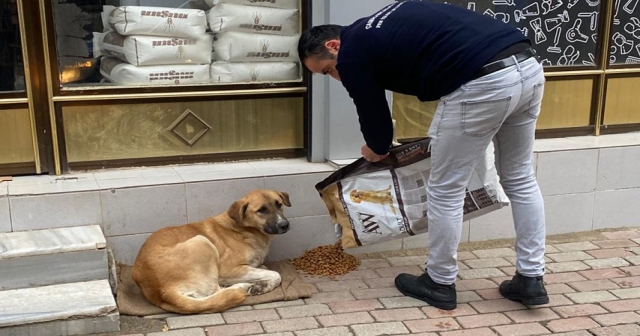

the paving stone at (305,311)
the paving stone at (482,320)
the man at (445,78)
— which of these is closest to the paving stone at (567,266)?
the man at (445,78)

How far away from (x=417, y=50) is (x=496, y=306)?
1.67 meters

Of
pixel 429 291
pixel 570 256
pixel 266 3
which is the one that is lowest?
pixel 570 256

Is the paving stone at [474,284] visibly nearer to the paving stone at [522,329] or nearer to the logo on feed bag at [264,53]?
the paving stone at [522,329]

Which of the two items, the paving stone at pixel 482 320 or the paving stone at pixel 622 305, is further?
the paving stone at pixel 622 305

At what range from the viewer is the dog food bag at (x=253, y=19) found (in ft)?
16.4

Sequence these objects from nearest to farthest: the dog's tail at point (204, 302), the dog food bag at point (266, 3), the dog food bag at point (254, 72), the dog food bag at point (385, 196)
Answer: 1. the dog's tail at point (204, 302)
2. the dog food bag at point (385, 196)
3. the dog food bag at point (266, 3)
4. the dog food bag at point (254, 72)

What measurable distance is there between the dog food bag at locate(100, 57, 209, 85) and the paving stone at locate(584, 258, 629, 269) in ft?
10.2

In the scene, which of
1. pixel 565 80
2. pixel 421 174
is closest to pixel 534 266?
pixel 421 174

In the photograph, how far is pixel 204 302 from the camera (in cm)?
404

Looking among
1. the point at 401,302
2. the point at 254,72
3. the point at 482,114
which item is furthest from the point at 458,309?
the point at 254,72

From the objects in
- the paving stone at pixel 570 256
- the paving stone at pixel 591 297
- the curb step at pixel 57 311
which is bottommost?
the paving stone at pixel 570 256

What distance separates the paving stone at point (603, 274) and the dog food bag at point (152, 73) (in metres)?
3.04

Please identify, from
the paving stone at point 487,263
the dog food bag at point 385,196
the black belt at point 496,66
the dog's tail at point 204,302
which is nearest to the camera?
the black belt at point 496,66

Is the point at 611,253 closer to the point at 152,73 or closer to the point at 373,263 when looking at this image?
the point at 373,263
